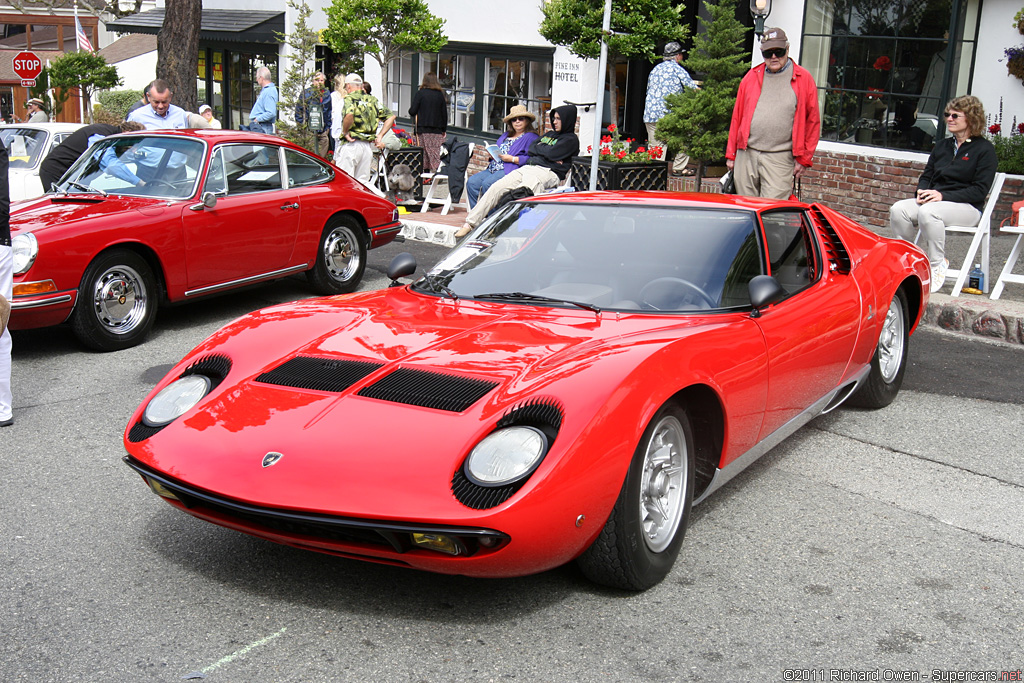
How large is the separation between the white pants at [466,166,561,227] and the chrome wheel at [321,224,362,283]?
1.32 meters

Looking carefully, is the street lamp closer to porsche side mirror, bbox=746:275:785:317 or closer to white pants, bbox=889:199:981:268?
white pants, bbox=889:199:981:268

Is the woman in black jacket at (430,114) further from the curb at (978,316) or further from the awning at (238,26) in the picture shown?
the awning at (238,26)

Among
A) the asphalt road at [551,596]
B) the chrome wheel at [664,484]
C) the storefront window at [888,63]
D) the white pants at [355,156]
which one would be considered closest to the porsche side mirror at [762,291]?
the chrome wheel at [664,484]

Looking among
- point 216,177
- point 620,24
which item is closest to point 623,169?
point 620,24

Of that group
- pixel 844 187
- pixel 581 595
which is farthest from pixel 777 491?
pixel 844 187

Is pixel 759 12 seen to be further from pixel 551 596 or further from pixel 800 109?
pixel 551 596

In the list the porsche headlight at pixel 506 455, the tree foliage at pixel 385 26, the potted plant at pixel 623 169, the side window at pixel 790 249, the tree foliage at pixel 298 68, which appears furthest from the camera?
the tree foliage at pixel 298 68

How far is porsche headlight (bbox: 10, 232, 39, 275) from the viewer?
6.20 m

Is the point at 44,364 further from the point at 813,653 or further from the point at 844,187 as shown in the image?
the point at 844,187

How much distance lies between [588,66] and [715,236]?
12403 millimetres

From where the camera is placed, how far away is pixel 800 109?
8586 millimetres

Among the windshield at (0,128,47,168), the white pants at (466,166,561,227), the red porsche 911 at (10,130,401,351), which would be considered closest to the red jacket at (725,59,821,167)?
the white pants at (466,166,561,227)

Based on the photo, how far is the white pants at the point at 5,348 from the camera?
518 centimetres

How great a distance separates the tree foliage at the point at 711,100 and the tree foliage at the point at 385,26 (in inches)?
216
